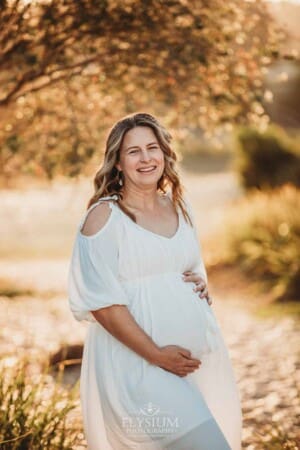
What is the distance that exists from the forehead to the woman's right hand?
894mm

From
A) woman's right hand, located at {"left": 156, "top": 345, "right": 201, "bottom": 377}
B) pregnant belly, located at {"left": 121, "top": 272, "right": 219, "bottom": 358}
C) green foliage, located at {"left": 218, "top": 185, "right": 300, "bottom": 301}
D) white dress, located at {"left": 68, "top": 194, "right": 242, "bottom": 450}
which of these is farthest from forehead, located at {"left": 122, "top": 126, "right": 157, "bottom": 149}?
green foliage, located at {"left": 218, "top": 185, "right": 300, "bottom": 301}

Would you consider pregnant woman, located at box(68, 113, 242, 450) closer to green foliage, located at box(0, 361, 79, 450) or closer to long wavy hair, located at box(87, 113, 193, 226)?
long wavy hair, located at box(87, 113, 193, 226)

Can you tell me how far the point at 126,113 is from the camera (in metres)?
7.77

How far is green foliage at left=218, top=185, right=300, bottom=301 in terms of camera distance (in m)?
11.7

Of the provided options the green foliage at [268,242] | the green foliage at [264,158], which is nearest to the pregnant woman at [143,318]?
the green foliage at [268,242]

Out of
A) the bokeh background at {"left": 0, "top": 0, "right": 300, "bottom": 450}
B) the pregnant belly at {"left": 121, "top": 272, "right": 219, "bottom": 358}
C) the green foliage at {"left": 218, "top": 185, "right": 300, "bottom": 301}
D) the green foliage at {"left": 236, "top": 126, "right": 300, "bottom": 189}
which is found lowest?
the pregnant belly at {"left": 121, "top": 272, "right": 219, "bottom": 358}

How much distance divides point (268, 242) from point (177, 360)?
32.3ft

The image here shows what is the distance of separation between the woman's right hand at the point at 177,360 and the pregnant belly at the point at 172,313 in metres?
0.05

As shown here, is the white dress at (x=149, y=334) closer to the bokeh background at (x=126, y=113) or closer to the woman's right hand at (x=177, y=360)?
the woman's right hand at (x=177, y=360)

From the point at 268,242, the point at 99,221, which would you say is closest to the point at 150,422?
the point at 99,221

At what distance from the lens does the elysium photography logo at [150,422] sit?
305 cm

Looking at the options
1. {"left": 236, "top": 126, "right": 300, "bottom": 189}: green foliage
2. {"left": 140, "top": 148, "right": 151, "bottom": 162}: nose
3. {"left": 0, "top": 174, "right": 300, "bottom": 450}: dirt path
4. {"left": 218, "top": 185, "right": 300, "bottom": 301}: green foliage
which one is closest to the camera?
{"left": 140, "top": 148, "right": 151, "bottom": 162}: nose

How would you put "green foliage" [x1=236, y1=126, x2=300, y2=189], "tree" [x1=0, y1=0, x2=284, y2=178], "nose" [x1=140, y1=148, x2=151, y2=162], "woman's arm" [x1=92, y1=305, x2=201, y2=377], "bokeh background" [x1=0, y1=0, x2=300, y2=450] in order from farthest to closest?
"green foliage" [x1=236, y1=126, x2=300, y2=189]
"tree" [x1=0, y1=0, x2=284, y2=178]
"bokeh background" [x1=0, y1=0, x2=300, y2=450]
"nose" [x1=140, y1=148, x2=151, y2=162]
"woman's arm" [x1=92, y1=305, x2=201, y2=377]

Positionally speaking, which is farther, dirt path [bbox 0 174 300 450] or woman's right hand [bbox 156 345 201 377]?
dirt path [bbox 0 174 300 450]
